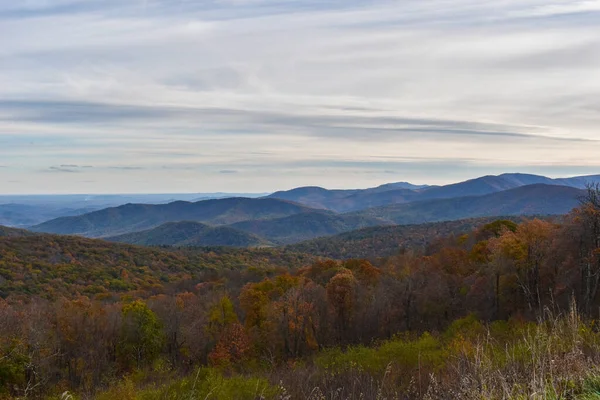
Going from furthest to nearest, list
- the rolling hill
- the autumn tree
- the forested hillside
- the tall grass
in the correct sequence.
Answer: the rolling hill
the autumn tree
the forested hillside
the tall grass

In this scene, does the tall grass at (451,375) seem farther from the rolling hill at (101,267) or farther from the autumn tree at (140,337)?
the rolling hill at (101,267)

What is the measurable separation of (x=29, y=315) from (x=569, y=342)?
39384 millimetres

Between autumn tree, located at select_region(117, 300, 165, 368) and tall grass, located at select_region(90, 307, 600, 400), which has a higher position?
tall grass, located at select_region(90, 307, 600, 400)

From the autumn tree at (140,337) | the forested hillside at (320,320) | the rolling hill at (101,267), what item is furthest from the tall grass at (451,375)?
the rolling hill at (101,267)

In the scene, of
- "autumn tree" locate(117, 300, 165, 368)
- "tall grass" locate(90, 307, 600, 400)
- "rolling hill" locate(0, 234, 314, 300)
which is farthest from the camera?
"rolling hill" locate(0, 234, 314, 300)

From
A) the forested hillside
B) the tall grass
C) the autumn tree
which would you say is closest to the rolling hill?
the autumn tree

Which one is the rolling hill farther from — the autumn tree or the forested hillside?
the forested hillside

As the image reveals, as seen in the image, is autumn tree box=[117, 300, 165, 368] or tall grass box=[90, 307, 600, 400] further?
autumn tree box=[117, 300, 165, 368]

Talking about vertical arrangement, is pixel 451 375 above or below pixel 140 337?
above

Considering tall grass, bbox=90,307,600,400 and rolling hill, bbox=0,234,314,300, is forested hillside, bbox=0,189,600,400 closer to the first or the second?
tall grass, bbox=90,307,600,400

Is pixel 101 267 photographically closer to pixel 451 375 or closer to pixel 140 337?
pixel 140 337

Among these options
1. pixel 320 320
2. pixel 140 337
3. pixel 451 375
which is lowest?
pixel 140 337

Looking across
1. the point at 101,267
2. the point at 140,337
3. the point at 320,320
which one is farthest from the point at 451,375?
the point at 101,267

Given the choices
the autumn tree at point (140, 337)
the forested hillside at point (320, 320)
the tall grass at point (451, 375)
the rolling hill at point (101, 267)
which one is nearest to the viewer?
the tall grass at point (451, 375)
